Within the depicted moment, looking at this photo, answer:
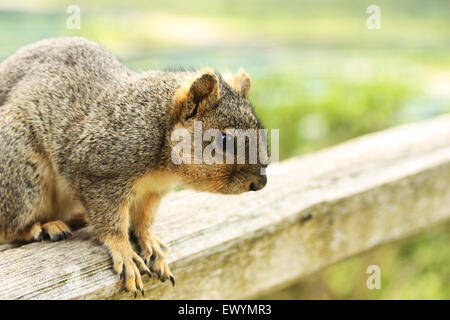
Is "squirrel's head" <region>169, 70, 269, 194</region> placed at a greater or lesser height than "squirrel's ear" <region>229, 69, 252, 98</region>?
lesser

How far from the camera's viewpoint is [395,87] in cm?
314

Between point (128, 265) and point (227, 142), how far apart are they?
457 mm

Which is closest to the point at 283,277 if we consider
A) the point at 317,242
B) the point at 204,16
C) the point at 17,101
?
the point at 317,242

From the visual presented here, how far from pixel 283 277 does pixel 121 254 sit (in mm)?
601

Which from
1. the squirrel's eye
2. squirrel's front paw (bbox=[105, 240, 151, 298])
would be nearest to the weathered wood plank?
squirrel's front paw (bbox=[105, 240, 151, 298])

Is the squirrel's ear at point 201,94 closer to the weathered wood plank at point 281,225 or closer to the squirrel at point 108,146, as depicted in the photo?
the squirrel at point 108,146

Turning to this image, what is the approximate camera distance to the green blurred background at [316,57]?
Answer: 3.02 meters

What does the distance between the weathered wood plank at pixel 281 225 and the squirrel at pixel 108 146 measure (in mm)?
86

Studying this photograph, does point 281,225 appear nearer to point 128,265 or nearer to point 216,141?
point 216,141

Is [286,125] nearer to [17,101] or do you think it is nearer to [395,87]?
[395,87]

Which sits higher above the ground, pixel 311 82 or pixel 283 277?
pixel 311 82

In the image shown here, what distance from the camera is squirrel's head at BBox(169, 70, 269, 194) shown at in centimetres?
161

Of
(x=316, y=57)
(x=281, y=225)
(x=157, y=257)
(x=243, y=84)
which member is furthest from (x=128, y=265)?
(x=316, y=57)

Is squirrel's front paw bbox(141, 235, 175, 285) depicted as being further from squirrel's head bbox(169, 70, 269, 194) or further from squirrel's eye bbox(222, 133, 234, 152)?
squirrel's eye bbox(222, 133, 234, 152)
